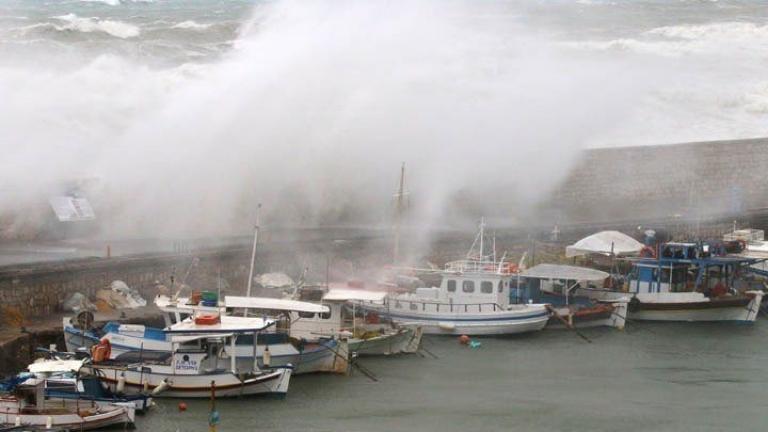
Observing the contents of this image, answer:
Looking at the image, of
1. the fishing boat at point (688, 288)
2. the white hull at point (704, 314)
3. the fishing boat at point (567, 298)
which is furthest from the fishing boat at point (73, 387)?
the fishing boat at point (688, 288)

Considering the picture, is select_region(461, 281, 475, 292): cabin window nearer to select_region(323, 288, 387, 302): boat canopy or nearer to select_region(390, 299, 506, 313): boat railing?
select_region(390, 299, 506, 313): boat railing

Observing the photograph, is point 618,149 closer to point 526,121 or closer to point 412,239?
point 526,121

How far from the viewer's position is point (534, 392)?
26609 millimetres

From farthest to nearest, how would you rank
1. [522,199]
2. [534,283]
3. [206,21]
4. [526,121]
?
[206,21], [526,121], [522,199], [534,283]

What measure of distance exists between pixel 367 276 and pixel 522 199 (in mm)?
7187

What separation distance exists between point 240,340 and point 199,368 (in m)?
0.84

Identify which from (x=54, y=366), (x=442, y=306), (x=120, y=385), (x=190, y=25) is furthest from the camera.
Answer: (x=190, y=25)

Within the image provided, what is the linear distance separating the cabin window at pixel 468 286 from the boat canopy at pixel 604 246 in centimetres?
459

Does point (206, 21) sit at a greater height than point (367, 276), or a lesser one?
greater

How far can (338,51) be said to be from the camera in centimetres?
4206

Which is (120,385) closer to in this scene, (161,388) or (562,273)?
(161,388)

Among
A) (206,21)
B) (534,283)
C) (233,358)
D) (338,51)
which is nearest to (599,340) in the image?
(534,283)

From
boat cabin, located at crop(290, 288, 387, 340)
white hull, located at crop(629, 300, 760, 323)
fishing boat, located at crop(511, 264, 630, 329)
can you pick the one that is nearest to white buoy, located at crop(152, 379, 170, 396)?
boat cabin, located at crop(290, 288, 387, 340)

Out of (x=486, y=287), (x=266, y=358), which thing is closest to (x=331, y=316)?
(x=266, y=358)
